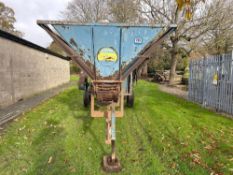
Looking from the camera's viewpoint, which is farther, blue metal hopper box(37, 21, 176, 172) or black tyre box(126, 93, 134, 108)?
black tyre box(126, 93, 134, 108)

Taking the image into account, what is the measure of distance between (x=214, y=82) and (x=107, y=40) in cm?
651

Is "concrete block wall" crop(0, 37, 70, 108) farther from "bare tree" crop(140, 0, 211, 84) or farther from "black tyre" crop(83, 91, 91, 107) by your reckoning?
"bare tree" crop(140, 0, 211, 84)

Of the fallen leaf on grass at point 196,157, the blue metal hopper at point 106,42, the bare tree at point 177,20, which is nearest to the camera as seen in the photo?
the blue metal hopper at point 106,42

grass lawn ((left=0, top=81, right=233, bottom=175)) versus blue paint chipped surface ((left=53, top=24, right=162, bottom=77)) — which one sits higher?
blue paint chipped surface ((left=53, top=24, right=162, bottom=77))

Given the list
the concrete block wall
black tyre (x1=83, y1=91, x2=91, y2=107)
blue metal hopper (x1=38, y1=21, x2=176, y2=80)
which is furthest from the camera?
the concrete block wall

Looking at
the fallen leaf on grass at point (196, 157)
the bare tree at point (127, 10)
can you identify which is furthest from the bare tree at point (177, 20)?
the fallen leaf on grass at point (196, 157)

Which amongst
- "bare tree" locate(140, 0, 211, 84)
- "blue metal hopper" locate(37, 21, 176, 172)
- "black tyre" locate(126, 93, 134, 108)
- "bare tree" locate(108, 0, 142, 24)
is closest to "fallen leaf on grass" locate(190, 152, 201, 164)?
"blue metal hopper" locate(37, 21, 176, 172)

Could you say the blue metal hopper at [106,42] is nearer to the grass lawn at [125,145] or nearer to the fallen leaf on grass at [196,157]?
the grass lawn at [125,145]

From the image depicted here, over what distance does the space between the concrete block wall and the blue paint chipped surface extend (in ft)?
21.3

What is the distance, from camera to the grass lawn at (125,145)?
406 cm

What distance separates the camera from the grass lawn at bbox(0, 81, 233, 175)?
4.06m

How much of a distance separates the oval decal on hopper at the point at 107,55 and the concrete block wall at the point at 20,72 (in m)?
6.60

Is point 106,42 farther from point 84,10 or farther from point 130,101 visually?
point 84,10

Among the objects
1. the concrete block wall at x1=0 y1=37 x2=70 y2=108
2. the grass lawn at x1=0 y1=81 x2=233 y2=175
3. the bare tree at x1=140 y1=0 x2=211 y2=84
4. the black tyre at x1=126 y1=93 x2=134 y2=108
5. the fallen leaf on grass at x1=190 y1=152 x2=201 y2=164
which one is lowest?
the fallen leaf on grass at x1=190 y1=152 x2=201 y2=164
